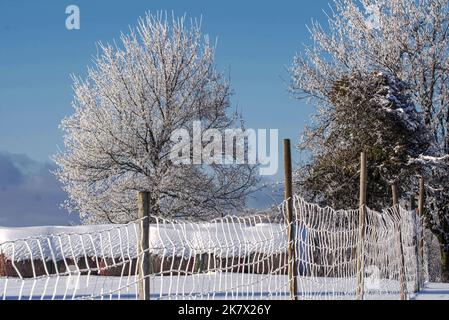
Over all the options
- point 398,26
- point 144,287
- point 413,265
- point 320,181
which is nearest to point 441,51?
point 398,26

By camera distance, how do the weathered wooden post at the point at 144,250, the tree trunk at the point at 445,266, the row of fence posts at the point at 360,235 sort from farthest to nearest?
the tree trunk at the point at 445,266
the row of fence posts at the point at 360,235
the weathered wooden post at the point at 144,250

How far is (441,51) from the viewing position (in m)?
22.8

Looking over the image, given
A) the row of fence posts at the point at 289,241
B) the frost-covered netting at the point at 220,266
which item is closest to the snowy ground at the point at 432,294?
the row of fence posts at the point at 289,241

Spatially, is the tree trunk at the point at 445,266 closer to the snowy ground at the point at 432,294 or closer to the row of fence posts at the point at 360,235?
the snowy ground at the point at 432,294

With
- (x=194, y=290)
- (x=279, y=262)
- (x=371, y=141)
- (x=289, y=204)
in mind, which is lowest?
(x=194, y=290)

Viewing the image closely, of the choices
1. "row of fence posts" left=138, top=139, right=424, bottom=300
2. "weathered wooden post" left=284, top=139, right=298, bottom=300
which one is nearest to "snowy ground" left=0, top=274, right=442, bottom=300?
"row of fence posts" left=138, top=139, right=424, bottom=300

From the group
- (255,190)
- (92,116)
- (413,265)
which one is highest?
(92,116)

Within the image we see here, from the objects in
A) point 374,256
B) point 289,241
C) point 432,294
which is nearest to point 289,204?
point 289,241

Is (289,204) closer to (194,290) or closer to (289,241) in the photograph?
(289,241)

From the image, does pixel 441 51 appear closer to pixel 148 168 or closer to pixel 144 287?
pixel 148 168

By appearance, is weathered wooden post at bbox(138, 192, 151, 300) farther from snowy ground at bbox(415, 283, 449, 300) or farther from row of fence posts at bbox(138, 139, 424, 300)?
snowy ground at bbox(415, 283, 449, 300)

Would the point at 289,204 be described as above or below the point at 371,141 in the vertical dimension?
below
